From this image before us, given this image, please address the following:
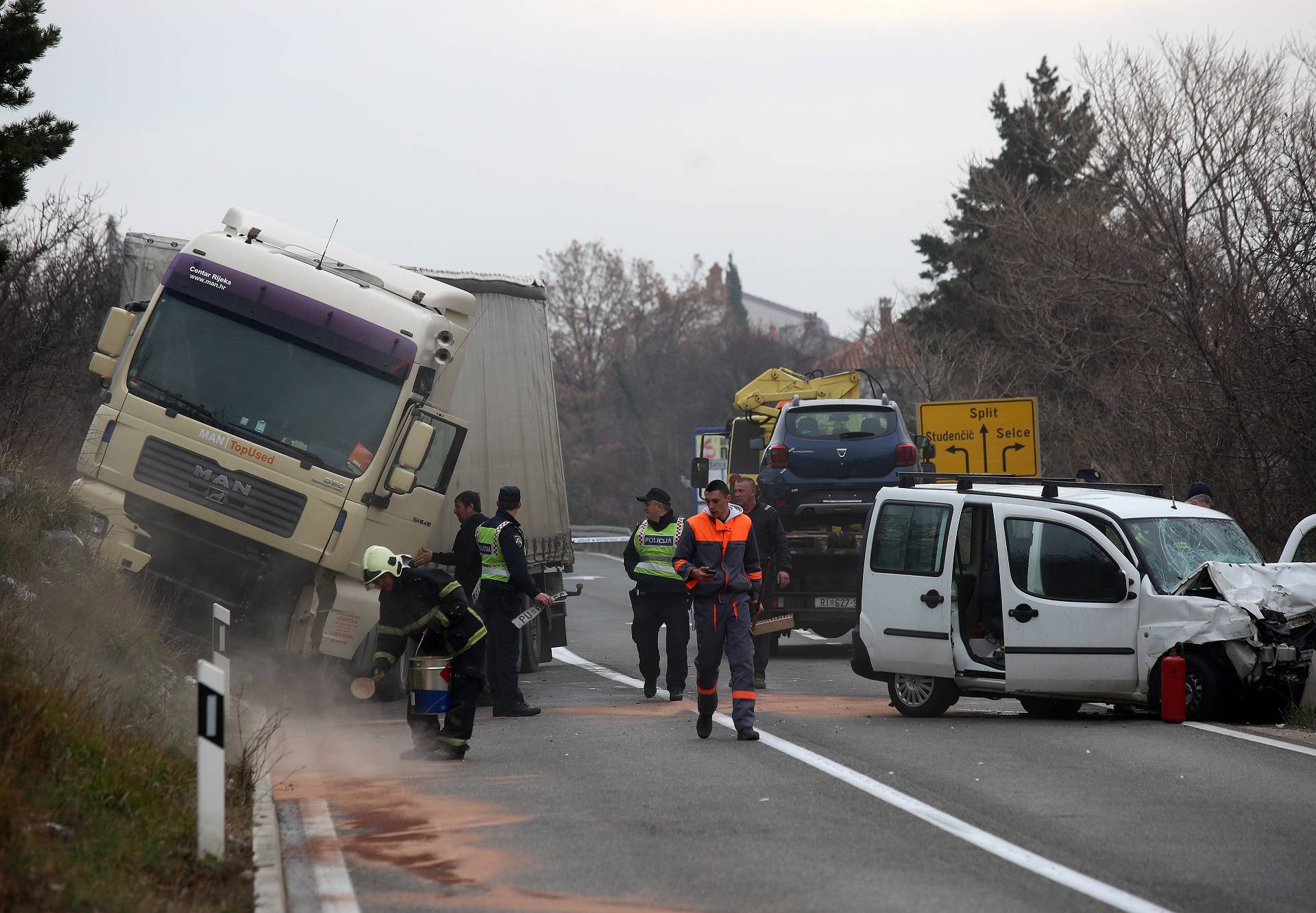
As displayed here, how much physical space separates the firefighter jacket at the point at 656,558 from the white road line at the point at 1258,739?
14.1 ft

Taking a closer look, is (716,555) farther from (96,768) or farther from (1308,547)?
(1308,547)

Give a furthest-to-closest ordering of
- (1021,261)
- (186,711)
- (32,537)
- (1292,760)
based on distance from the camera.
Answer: (1021,261) < (32,537) < (186,711) < (1292,760)

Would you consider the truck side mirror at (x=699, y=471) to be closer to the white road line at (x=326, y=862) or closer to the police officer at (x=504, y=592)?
the police officer at (x=504, y=592)

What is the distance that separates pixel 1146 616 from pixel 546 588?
7.47 m

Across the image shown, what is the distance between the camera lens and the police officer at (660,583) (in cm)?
1327

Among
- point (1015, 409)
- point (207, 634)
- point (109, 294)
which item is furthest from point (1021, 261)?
point (207, 634)

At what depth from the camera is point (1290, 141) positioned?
23.4 metres

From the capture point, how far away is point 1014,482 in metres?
13.4

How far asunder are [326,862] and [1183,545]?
24.3 ft

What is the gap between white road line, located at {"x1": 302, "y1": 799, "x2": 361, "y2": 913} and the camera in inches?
246

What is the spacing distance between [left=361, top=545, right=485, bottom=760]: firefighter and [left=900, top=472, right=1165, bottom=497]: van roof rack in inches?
148

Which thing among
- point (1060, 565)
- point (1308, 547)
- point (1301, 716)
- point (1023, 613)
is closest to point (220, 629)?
point (1023, 613)

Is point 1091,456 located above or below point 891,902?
above

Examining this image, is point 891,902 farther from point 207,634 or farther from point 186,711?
point 207,634
